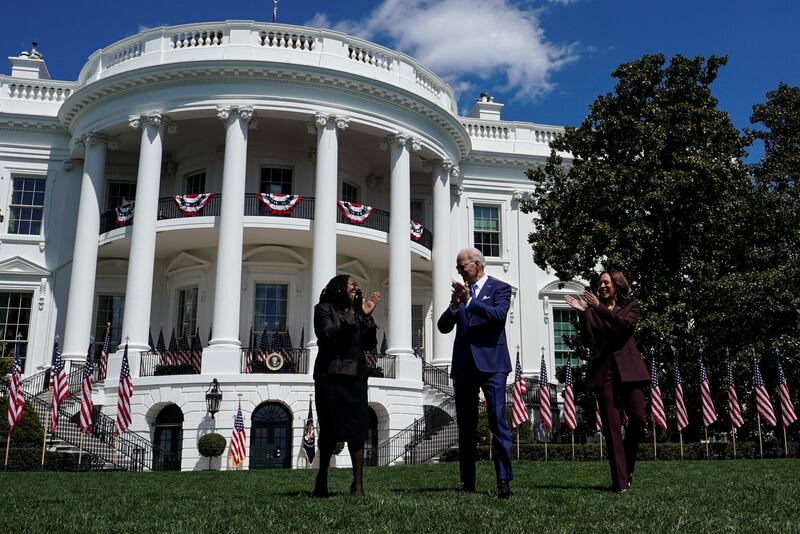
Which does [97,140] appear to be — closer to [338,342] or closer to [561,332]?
[561,332]

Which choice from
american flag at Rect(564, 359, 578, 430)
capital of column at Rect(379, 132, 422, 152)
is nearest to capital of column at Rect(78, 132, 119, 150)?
capital of column at Rect(379, 132, 422, 152)

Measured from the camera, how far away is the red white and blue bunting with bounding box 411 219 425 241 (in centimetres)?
2848

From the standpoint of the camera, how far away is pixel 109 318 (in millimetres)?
28609

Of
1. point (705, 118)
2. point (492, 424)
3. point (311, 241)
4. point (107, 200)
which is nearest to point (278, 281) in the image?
point (311, 241)

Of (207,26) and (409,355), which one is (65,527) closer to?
(409,355)

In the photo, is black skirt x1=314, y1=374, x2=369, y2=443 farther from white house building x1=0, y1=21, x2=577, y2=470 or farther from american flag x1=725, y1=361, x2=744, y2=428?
white house building x1=0, y1=21, x2=577, y2=470

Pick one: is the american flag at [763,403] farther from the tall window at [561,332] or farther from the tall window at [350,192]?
the tall window at [350,192]

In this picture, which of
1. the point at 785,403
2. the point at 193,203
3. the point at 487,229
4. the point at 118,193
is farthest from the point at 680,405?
the point at 118,193

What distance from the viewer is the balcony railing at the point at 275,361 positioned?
76.1 feet

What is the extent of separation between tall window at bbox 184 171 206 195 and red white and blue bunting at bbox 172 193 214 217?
2.48 metres

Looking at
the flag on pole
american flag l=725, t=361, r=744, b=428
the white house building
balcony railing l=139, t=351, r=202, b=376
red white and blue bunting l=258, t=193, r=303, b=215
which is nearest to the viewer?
american flag l=725, t=361, r=744, b=428

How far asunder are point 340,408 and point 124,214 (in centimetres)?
2187

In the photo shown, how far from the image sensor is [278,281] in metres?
27.4

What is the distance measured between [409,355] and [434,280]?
13.6ft
